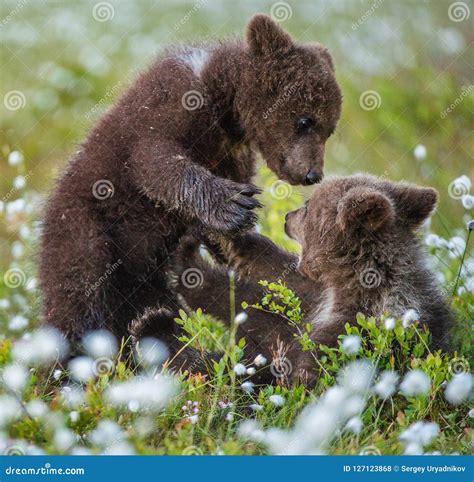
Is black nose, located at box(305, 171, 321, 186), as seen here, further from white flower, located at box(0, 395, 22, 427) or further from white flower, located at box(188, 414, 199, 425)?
white flower, located at box(0, 395, 22, 427)

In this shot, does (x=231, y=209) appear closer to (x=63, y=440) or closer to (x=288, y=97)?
(x=288, y=97)

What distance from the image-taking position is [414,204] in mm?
6758

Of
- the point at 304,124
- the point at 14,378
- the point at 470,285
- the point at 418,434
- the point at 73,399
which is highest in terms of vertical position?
the point at 304,124

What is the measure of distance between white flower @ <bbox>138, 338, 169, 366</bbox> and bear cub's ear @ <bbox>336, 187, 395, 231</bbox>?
162cm

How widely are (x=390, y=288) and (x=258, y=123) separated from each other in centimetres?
155

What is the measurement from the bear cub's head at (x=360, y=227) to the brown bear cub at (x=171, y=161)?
0.92ft

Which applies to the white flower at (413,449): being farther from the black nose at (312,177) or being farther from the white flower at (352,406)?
the black nose at (312,177)

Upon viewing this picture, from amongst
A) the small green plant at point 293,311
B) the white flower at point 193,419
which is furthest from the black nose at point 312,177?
the white flower at point 193,419

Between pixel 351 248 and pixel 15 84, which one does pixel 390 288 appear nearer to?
pixel 351 248

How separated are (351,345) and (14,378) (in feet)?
6.54

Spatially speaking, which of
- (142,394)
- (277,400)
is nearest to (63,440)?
(142,394)

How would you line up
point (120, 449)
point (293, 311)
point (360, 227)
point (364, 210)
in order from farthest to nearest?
point (360, 227), point (364, 210), point (293, 311), point (120, 449)

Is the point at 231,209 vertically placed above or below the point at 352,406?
above

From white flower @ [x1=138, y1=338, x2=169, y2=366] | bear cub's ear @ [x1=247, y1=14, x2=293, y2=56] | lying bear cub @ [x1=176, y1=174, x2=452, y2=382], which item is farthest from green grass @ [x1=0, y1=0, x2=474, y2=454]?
bear cub's ear @ [x1=247, y1=14, x2=293, y2=56]
